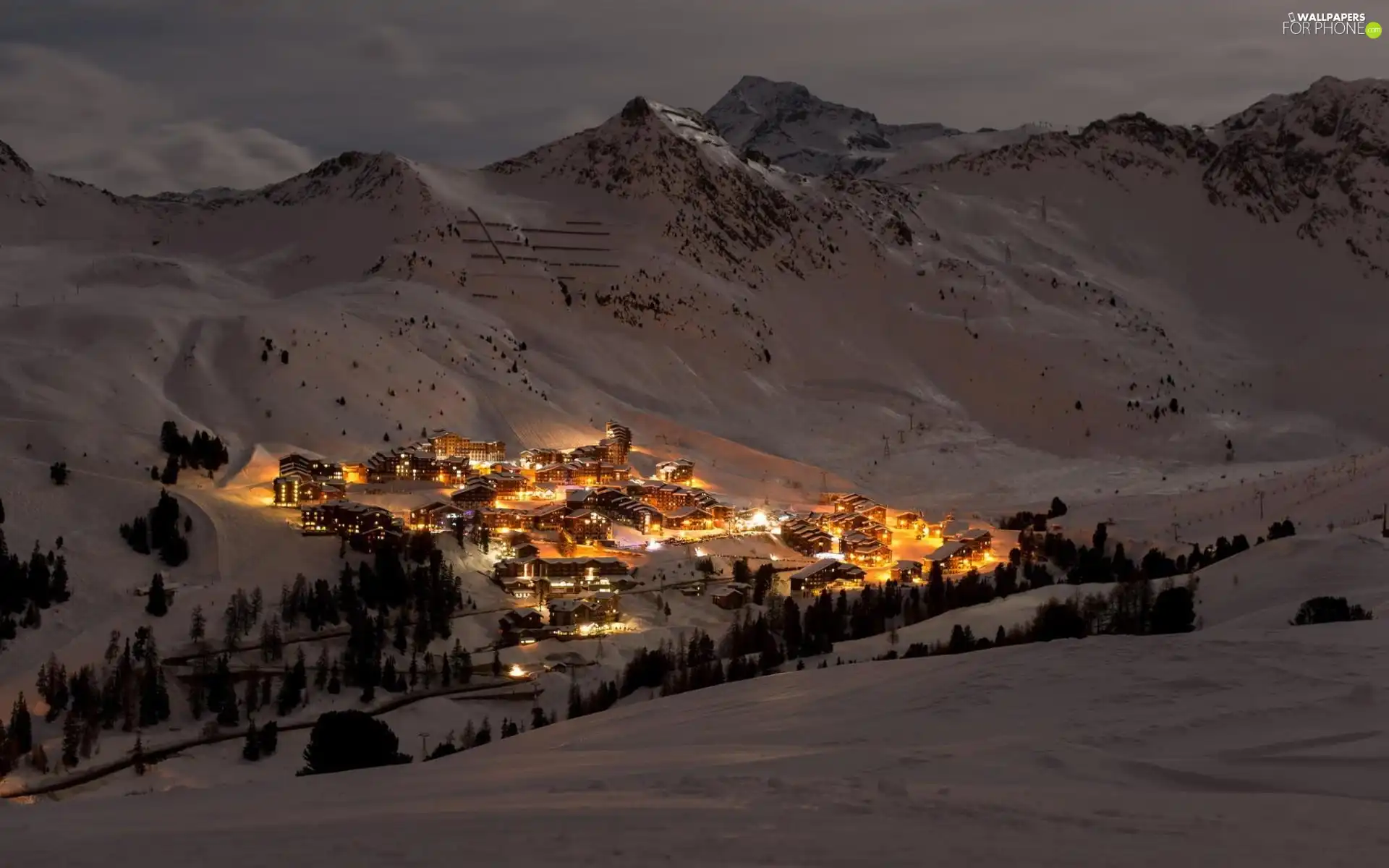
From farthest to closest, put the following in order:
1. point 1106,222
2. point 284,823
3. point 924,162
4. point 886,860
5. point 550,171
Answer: point 924,162
point 1106,222
point 550,171
point 284,823
point 886,860

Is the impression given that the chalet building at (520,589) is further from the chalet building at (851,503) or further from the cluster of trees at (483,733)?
the chalet building at (851,503)

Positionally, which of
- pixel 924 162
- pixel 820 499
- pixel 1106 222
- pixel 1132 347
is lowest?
pixel 820 499

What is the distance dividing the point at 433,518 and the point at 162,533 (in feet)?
38.8

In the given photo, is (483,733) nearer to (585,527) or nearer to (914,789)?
(914,789)

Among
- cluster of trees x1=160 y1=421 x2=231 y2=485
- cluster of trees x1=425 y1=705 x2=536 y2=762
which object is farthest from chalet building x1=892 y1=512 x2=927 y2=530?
cluster of trees x1=160 y1=421 x2=231 y2=485

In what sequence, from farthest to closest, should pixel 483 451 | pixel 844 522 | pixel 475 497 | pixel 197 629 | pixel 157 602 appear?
pixel 483 451, pixel 844 522, pixel 475 497, pixel 157 602, pixel 197 629

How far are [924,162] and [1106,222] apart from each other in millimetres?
31081

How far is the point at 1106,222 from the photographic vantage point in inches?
5512

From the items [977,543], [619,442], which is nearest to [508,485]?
[619,442]

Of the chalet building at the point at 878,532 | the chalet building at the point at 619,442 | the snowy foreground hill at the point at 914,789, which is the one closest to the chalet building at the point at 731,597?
the chalet building at the point at 878,532

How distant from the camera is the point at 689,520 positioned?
5744cm

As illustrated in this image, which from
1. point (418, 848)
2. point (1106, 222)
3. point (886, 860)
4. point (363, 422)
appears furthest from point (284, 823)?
point (1106, 222)

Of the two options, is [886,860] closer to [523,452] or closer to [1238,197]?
[523,452]

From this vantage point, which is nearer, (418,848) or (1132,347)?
(418,848)
